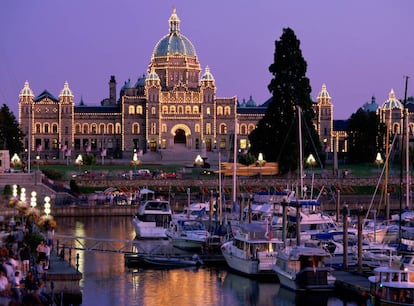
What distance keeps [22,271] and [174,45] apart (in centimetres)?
14066

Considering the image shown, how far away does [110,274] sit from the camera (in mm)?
50500

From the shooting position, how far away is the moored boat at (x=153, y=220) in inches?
2687

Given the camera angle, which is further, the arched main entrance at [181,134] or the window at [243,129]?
the window at [243,129]

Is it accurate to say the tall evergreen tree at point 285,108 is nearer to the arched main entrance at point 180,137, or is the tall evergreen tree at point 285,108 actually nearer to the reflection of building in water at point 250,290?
the reflection of building in water at point 250,290

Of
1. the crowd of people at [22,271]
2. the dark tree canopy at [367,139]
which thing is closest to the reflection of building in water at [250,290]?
the crowd of people at [22,271]

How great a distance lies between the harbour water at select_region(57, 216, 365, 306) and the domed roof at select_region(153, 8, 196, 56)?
398 ft

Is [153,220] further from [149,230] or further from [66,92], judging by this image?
[66,92]

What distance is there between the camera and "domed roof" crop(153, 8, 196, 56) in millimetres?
175500

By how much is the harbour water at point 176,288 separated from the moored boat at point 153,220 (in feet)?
39.7

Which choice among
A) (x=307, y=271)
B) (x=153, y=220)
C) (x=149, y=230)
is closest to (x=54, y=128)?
(x=153, y=220)

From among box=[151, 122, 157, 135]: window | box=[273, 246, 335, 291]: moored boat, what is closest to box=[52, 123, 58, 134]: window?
box=[151, 122, 157, 135]: window

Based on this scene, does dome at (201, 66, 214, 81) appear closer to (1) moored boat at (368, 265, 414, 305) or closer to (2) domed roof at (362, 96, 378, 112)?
(2) domed roof at (362, 96, 378, 112)

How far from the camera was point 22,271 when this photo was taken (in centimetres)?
3681

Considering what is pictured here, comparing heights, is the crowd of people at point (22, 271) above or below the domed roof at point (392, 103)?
below
